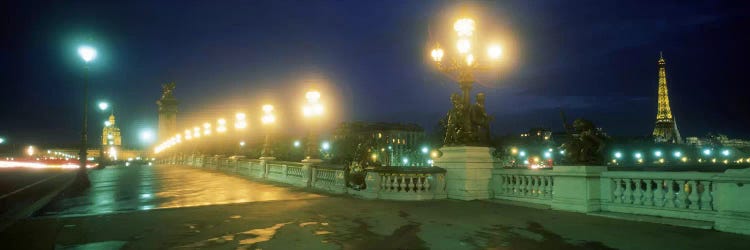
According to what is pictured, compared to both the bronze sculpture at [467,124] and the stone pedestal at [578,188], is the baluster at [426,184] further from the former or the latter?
the stone pedestal at [578,188]

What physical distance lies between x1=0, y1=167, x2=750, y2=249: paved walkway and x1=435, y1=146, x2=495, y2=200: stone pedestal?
2.15 meters

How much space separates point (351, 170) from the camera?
58.9ft

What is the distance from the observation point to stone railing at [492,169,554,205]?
13328 millimetres

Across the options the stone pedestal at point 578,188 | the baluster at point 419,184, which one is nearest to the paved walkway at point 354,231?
the stone pedestal at point 578,188

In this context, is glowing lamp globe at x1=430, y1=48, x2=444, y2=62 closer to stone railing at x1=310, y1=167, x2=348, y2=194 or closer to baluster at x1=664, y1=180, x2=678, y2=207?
stone railing at x1=310, y1=167, x2=348, y2=194

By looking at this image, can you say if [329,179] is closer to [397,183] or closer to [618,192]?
[397,183]

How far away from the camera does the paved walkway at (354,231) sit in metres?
8.30

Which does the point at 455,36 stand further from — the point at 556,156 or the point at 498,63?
the point at 556,156

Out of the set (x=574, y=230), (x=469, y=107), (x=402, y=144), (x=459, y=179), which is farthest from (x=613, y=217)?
(x=402, y=144)

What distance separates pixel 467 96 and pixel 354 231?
8.26 metres

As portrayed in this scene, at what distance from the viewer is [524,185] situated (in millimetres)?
14312

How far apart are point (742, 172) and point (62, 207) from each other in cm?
1665

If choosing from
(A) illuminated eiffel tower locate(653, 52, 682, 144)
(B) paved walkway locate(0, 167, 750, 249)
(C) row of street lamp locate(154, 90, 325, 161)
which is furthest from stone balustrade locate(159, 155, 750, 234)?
(A) illuminated eiffel tower locate(653, 52, 682, 144)

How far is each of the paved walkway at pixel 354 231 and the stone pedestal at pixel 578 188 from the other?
39 centimetres
